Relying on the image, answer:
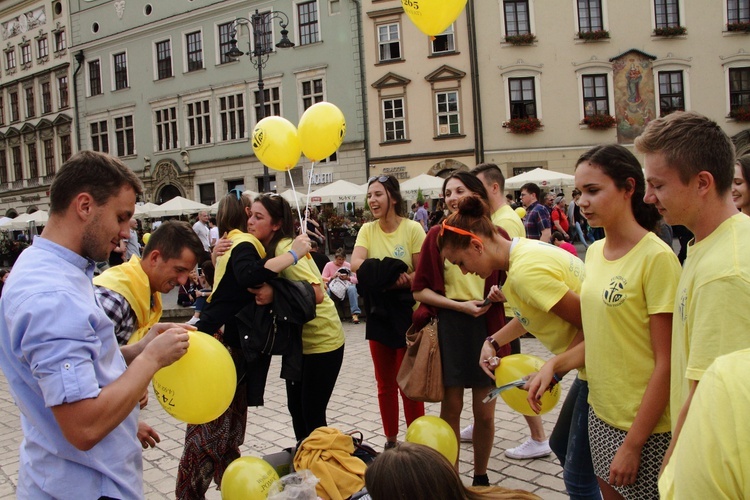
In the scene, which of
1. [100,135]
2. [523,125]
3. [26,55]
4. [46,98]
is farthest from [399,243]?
[26,55]

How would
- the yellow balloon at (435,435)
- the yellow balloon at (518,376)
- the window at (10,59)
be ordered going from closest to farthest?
the yellow balloon at (518,376), the yellow balloon at (435,435), the window at (10,59)

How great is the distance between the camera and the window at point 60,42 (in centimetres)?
3559

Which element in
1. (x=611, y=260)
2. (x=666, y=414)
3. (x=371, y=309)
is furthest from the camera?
(x=371, y=309)

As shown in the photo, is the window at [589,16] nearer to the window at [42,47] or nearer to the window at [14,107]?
the window at [42,47]

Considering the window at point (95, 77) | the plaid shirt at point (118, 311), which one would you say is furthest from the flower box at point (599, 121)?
the window at point (95, 77)

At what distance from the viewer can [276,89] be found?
28453 millimetres

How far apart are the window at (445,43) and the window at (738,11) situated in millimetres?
11454

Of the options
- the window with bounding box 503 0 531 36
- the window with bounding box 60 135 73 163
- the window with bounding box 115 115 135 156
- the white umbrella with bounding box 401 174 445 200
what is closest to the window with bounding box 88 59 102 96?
the window with bounding box 115 115 135 156

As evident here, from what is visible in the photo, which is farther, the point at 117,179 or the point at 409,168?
the point at 409,168

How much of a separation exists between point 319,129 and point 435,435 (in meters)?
2.61

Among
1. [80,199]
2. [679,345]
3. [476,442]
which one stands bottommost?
[476,442]

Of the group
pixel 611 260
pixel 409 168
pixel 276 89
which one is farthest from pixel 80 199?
pixel 276 89

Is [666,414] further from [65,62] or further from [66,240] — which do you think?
[65,62]

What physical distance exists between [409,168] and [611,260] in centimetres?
2396
